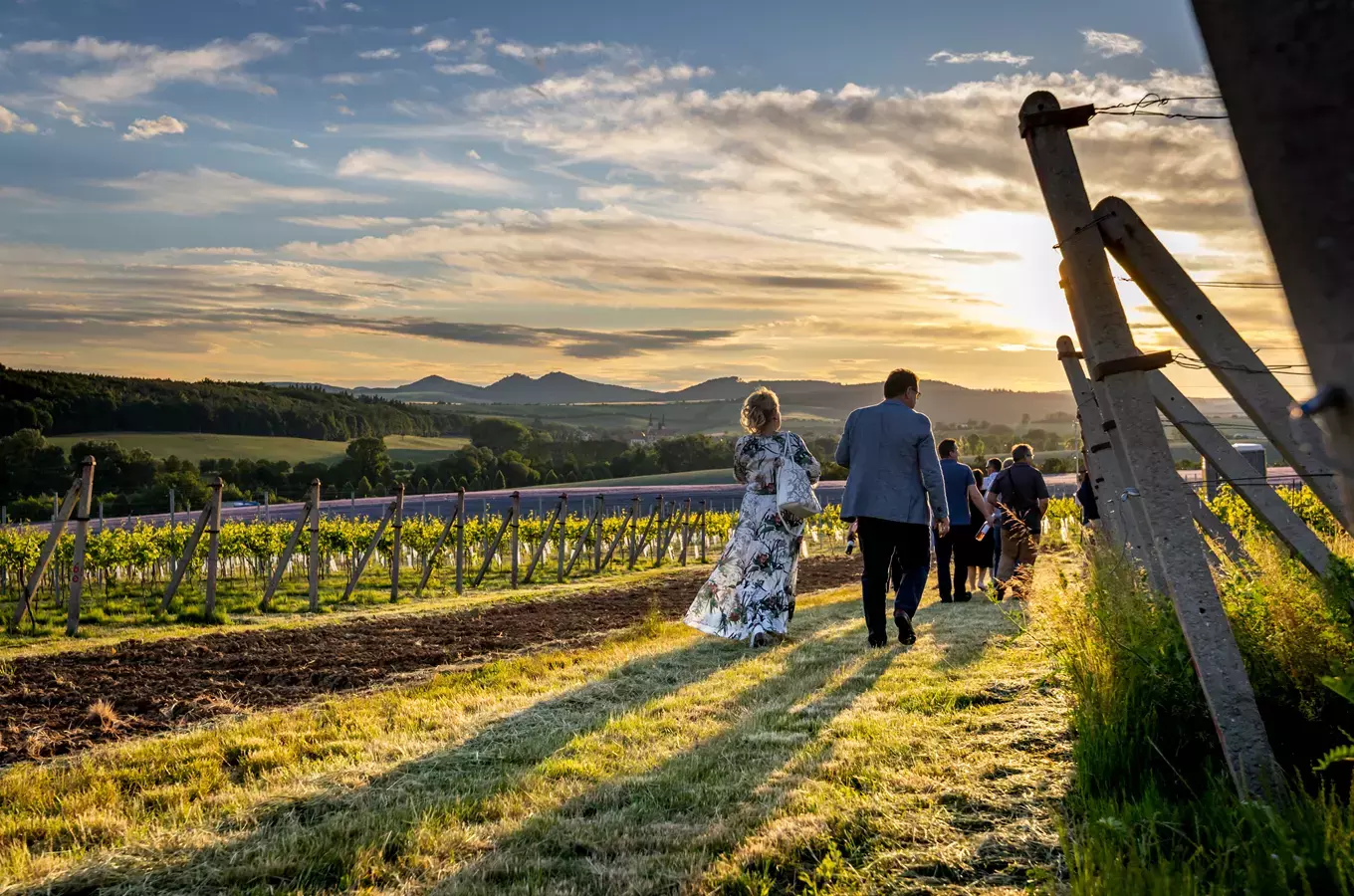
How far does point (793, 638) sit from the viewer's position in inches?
385

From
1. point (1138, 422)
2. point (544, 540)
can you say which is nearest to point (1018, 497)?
point (1138, 422)

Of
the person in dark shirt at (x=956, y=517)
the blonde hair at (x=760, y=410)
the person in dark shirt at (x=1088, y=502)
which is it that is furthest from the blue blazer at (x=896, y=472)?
the person in dark shirt at (x=1088, y=502)

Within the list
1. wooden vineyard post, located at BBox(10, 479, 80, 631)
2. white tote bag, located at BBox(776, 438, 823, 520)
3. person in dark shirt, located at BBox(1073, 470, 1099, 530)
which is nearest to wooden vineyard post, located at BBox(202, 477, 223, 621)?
wooden vineyard post, located at BBox(10, 479, 80, 631)

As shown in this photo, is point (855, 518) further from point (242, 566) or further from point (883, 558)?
point (242, 566)

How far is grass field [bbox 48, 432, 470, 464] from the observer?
89.8 metres

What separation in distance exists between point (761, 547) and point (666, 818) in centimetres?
547

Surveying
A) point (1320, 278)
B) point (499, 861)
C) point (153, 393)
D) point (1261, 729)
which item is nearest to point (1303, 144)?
point (1320, 278)

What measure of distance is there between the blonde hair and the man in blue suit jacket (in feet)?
3.50

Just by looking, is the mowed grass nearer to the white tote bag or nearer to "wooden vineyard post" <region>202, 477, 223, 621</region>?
the white tote bag

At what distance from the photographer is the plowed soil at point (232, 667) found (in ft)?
23.5

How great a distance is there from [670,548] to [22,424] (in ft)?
255

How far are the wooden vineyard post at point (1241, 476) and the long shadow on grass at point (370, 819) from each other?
291 cm

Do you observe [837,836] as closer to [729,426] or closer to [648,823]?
[648,823]

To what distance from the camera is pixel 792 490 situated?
9.33 m
